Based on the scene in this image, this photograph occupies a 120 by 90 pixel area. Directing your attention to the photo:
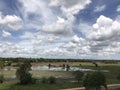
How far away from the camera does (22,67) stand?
398 ft

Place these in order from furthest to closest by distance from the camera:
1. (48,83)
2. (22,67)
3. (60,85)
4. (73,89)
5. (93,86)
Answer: (22,67), (48,83), (60,85), (73,89), (93,86)

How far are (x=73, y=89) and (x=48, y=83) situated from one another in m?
20.5

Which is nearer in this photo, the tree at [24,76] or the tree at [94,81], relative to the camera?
the tree at [94,81]

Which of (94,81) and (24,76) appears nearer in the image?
(94,81)

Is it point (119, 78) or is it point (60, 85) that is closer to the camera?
point (60, 85)

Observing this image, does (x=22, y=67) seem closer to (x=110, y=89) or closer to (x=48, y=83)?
(x=48, y=83)

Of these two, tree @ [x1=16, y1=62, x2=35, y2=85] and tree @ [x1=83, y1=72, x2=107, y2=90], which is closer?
tree @ [x1=83, y1=72, x2=107, y2=90]

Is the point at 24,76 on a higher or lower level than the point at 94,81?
higher

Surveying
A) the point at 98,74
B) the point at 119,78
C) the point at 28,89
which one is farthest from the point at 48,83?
the point at 119,78

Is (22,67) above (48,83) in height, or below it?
above

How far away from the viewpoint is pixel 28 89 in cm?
9862

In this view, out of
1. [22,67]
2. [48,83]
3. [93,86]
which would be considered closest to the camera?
[93,86]

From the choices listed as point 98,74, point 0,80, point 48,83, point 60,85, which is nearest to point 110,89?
point 98,74

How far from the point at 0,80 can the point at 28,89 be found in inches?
1029
